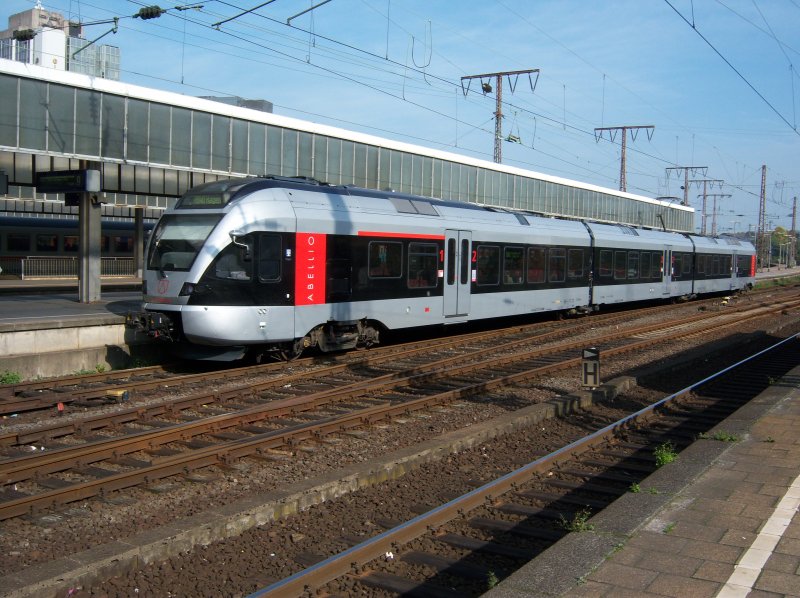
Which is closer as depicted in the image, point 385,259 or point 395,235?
point 385,259

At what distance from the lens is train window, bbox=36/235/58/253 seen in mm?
41938

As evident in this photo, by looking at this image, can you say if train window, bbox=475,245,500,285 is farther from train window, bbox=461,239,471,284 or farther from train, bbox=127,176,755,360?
train window, bbox=461,239,471,284

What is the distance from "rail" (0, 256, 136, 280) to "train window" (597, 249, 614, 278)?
2337 cm

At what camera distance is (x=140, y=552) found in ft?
16.5

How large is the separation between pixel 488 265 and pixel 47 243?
106 ft

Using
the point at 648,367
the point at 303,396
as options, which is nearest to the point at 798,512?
the point at 303,396

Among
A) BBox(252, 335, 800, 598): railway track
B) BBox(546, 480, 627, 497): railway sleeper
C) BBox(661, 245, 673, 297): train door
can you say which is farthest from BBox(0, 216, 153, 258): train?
BBox(546, 480, 627, 497): railway sleeper

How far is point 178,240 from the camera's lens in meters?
12.7

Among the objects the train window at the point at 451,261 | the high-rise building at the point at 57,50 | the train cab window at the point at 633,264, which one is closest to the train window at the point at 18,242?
the high-rise building at the point at 57,50

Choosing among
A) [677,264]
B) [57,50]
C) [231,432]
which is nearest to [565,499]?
→ [231,432]

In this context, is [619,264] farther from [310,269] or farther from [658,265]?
[310,269]

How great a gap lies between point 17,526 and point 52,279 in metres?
33.8

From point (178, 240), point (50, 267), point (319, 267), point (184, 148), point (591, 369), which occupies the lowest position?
point (591, 369)

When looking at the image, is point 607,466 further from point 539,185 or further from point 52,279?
point 539,185
